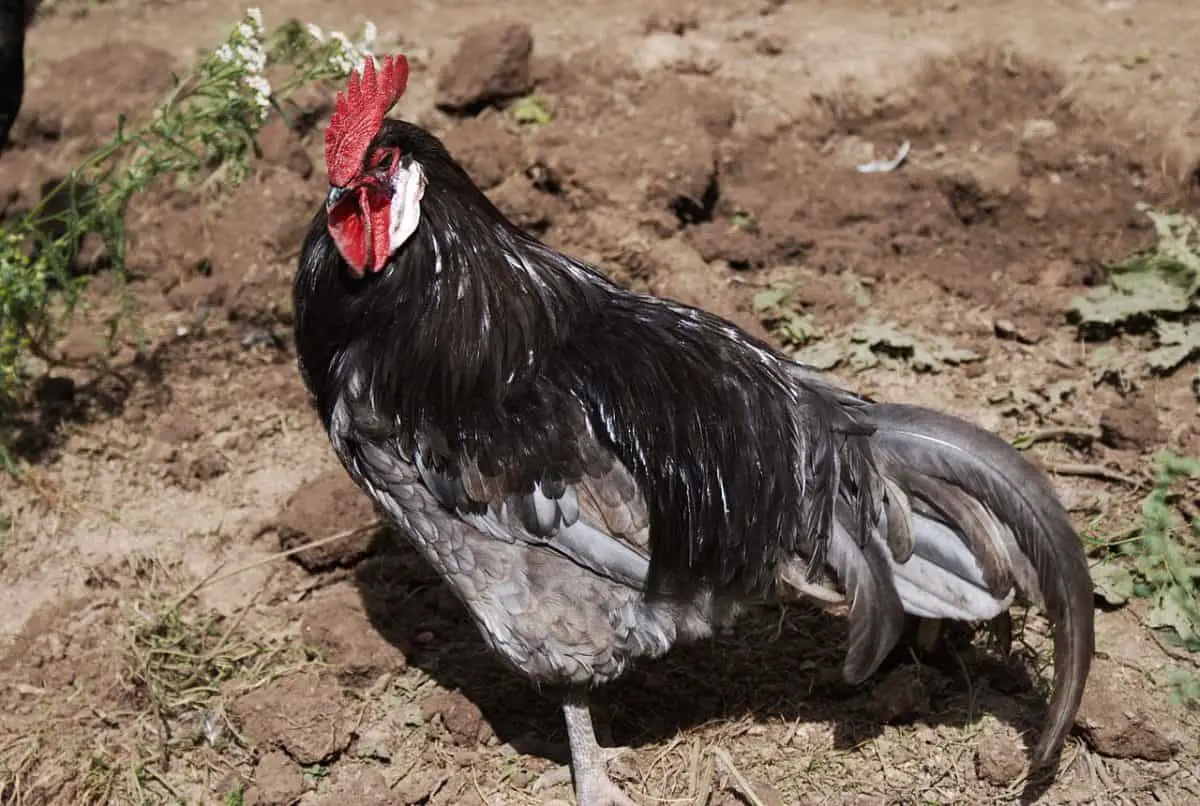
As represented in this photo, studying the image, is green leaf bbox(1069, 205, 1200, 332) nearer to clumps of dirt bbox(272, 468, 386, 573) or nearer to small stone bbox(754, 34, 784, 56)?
small stone bbox(754, 34, 784, 56)

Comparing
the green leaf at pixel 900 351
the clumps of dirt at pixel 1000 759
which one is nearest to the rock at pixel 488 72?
the green leaf at pixel 900 351

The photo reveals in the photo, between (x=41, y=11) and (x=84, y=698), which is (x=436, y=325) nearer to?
(x=84, y=698)

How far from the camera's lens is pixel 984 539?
3.67 m

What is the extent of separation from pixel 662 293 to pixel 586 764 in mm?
2390

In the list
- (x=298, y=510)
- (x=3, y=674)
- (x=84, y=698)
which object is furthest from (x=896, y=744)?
(x=3, y=674)

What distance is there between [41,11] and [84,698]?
235 inches

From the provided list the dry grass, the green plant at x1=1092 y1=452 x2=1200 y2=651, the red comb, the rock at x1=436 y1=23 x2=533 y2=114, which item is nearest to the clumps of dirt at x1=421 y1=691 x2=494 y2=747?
the dry grass

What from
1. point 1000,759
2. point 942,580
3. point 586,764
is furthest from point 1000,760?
point 586,764

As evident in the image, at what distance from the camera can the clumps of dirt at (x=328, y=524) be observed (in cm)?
505

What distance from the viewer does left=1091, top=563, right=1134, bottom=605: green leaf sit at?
178 inches

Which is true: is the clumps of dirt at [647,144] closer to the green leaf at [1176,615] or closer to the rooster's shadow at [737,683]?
the rooster's shadow at [737,683]

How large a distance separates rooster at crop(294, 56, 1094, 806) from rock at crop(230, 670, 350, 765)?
0.81 metres

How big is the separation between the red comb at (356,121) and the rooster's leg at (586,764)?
74.6 inches

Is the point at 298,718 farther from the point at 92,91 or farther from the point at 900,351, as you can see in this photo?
the point at 92,91
